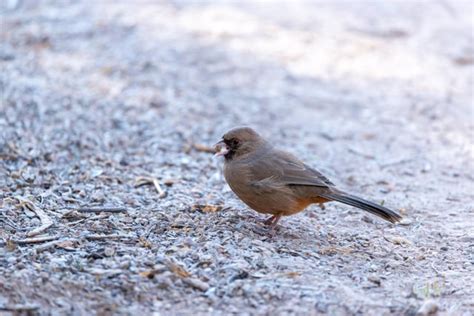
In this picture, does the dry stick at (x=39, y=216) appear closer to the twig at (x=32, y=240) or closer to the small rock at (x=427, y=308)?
the twig at (x=32, y=240)

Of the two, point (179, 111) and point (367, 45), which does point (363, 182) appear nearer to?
point (179, 111)

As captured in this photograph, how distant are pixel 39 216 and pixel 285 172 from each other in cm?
187

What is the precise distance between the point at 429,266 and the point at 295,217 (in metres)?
1.37

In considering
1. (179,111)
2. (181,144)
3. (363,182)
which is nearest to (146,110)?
(179,111)

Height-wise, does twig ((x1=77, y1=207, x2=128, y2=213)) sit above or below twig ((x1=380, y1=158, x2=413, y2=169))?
above

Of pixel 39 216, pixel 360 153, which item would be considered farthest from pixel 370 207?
pixel 360 153

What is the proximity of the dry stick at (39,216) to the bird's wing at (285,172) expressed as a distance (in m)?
1.57

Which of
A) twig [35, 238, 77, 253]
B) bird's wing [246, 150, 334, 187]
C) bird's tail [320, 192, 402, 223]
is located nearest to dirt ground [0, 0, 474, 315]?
twig [35, 238, 77, 253]

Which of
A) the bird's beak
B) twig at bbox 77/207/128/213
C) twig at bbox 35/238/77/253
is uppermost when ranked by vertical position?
the bird's beak

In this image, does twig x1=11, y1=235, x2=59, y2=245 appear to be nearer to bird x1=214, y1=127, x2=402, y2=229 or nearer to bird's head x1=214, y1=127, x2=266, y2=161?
bird x1=214, y1=127, x2=402, y2=229

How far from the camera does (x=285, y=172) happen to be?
5.78m

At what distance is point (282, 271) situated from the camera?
477 centimetres

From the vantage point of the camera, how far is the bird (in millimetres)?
5609

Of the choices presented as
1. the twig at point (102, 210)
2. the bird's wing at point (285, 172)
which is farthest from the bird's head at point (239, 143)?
the twig at point (102, 210)
